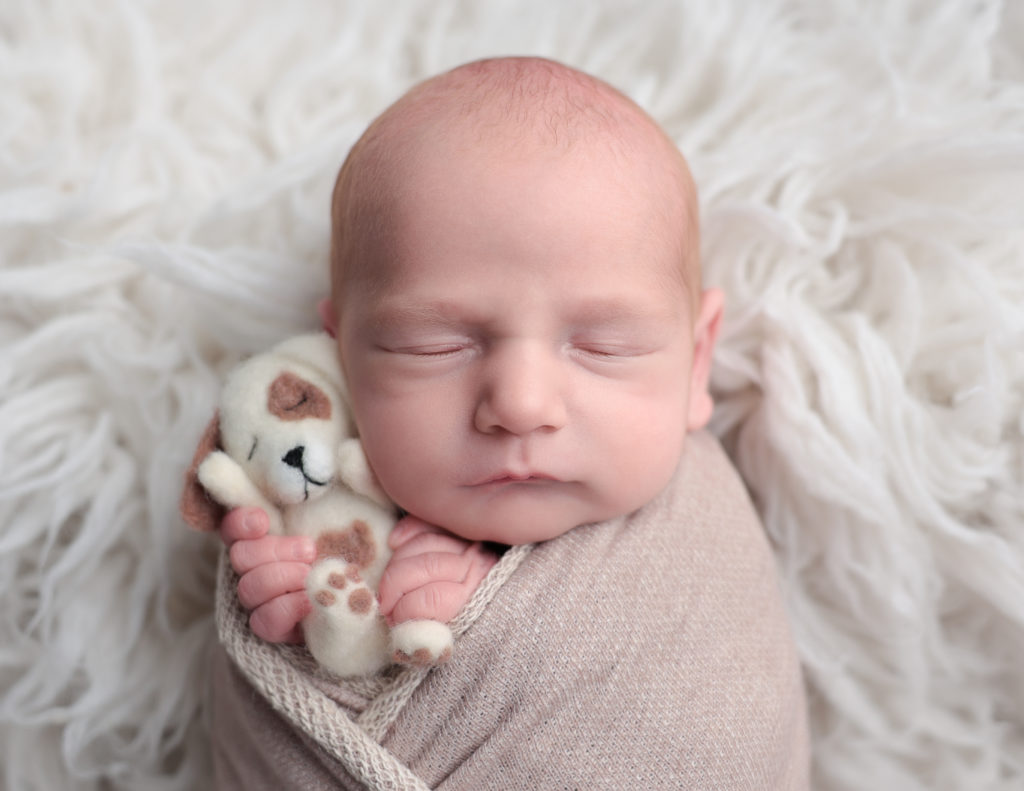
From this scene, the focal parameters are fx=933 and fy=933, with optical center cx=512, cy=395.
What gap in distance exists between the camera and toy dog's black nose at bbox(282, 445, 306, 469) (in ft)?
2.68

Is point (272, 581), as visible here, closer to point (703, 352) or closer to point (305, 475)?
point (305, 475)

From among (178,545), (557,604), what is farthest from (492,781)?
(178,545)

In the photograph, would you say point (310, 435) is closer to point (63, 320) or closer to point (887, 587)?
point (63, 320)

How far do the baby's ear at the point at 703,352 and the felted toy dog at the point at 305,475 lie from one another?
0.33 metres

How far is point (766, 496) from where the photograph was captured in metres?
1.04

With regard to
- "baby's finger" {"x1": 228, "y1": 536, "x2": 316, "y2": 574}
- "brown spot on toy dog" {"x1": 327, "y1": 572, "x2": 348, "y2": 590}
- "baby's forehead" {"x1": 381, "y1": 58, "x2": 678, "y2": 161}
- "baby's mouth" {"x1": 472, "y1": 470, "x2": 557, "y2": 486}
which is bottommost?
"baby's finger" {"x1": 228, "y1": 536, "x2": 316, "y2": 574}

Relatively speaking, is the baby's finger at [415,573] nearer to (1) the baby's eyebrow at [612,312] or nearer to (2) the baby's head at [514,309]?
(2) the baby's head at [514,309]

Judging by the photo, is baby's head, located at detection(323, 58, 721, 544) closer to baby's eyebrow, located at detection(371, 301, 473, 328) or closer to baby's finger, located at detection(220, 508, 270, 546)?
baby's eyebrow, located at detection(371, 301, 473, 328)

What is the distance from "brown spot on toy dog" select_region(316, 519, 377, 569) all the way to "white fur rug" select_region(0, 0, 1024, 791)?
0.82ft

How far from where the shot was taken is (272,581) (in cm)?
80

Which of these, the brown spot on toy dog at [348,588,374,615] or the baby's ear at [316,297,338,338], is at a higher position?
the baby's ear at [316,297,338,338]

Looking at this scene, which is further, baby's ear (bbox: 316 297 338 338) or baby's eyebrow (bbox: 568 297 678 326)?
baby's ear (bbox: 316 297 338 338)

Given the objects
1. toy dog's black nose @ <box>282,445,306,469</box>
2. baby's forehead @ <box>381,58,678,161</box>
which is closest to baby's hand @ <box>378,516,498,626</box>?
toy dog's black nose @ <box>282,445,306,469</box>

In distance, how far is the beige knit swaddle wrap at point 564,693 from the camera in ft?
2.60
